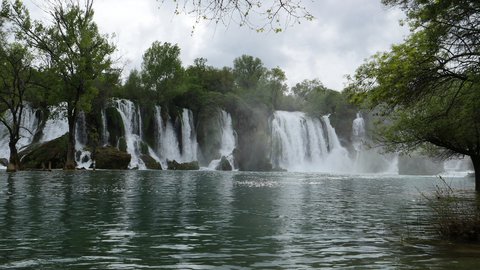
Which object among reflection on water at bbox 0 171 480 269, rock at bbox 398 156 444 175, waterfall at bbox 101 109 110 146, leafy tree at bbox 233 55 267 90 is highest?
leafy tree at bbox 233 55 267 90

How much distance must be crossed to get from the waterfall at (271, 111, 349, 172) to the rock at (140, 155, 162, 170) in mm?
22725

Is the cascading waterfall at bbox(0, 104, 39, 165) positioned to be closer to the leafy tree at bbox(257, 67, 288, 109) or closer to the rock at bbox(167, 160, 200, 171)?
the rock at bbox(167, 160, 200, 171)

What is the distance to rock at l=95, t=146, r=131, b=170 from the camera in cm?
5434

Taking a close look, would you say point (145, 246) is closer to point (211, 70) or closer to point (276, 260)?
point (276, 260)

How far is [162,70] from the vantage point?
76.2 metres

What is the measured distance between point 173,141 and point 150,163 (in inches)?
304

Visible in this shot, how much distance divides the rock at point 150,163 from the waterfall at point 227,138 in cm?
1082

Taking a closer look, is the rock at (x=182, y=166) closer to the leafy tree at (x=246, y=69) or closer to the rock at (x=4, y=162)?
the rock at (x=4, y=162)

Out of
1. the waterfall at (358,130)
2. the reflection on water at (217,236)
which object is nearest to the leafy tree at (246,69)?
the waterfall at (358,130)

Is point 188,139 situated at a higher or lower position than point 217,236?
higher

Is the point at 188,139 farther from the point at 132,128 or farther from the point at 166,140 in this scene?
the point at 132,128

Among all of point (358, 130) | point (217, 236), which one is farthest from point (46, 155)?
point (358, 130)

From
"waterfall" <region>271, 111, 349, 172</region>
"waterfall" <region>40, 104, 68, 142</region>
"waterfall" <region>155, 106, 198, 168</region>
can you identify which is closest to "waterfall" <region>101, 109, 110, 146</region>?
"waterfall" <region>40, 104, 68, 142</region>

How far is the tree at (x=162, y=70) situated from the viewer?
7475 cm
